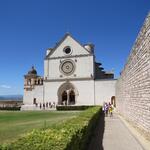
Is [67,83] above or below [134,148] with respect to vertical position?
above

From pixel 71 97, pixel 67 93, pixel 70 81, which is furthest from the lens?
pixel 71 97

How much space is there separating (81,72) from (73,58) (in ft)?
11.5

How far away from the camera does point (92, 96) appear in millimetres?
56438

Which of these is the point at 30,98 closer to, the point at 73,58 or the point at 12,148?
the point at 73,58

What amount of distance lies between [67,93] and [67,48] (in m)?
9.45

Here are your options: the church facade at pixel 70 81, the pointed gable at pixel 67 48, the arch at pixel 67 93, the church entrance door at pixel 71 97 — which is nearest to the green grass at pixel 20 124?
the church facade at pixel 70 81

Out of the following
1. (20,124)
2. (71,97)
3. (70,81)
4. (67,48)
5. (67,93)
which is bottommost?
(20,124)

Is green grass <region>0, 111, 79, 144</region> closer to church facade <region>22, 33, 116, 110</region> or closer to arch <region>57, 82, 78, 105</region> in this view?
church facade <region>22, 33, 116, 110</region>

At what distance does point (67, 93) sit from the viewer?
59719 mm

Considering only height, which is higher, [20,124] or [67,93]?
[67,93]

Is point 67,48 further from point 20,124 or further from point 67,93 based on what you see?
point 20,124

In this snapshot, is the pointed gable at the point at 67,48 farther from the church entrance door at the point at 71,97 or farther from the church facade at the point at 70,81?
the church entrance door at the point at 71,97

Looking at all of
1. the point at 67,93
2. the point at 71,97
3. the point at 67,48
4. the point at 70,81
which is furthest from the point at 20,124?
the point at 67,48

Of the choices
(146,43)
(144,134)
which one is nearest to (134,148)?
(144,134)
